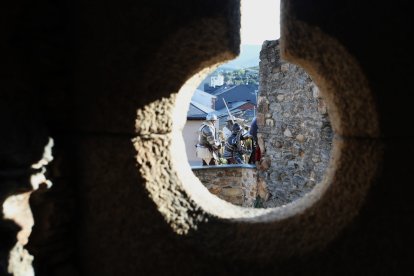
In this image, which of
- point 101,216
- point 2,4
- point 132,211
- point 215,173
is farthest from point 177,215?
point 215,173

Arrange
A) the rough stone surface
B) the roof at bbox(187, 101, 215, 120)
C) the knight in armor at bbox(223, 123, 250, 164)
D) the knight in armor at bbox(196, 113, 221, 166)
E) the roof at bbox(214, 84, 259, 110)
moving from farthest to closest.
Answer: the roof at bbox(214, 84, 259, 110), the roof at bbox(187, 101, 215, 120), the knight in armor at bbox(223, 123, 250, 164), the knight in armor at bbox(196, 113, 221, 166), the rough stone surface

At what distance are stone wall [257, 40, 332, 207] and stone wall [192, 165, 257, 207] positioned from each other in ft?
1.81

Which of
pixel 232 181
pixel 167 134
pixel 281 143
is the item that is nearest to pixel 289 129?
pixel 281 143

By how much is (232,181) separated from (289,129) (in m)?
1.76

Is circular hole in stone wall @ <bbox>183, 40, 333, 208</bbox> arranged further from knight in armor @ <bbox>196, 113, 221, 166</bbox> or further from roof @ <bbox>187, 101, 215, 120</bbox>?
roof @ <bbox>187, 101, 215, 120</bbox>

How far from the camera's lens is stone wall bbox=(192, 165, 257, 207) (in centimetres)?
668

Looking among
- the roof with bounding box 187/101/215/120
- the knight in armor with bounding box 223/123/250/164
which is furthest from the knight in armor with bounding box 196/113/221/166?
the roof with bounding box 187/101/215/120

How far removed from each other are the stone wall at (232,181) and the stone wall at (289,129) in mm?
551

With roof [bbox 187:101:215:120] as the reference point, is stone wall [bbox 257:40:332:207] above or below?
below

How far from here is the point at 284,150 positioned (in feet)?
19.0

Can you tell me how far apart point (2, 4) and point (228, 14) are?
82 cm

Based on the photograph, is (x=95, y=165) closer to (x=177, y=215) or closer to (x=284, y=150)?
(x=177, y=215)

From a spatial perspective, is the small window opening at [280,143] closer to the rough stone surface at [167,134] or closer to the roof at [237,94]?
the rough stone surface at [167,134]

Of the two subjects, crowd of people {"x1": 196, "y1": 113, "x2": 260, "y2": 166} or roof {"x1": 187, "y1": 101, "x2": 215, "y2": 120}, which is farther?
roof {"x1": 187, "y1": 101, "x2": 215, "y2": 120}
